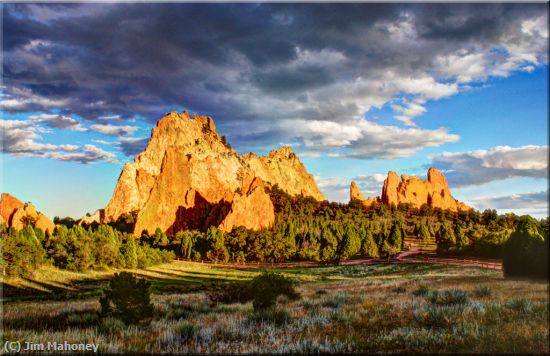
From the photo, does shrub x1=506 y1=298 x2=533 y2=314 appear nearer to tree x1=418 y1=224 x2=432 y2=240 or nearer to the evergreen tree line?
the evergreen tree line

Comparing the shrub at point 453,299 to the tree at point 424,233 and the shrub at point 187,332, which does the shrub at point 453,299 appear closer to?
the shrub at point 187,332

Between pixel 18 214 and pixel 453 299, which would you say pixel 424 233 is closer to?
pixel 453 299

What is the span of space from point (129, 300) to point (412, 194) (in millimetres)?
191103


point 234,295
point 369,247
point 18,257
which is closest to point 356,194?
point 369,247

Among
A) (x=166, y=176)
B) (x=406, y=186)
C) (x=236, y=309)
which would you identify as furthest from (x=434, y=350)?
(x=406, y=186)

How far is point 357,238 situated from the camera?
284 feet

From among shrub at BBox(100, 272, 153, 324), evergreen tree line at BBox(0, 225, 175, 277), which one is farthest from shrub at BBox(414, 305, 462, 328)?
evergreen tree line at BBox(0, 225, 175, 277)

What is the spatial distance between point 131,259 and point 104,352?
68.6 meters

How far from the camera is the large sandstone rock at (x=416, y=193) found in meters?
184

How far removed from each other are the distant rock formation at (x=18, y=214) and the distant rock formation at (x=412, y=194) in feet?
419

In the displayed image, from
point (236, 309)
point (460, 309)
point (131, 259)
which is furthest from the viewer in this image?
point (131, 259)

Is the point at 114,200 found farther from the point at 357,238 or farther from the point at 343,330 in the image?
the point at 343,330

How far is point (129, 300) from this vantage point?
12156 millimetres

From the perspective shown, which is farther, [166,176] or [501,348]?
[166,176]
